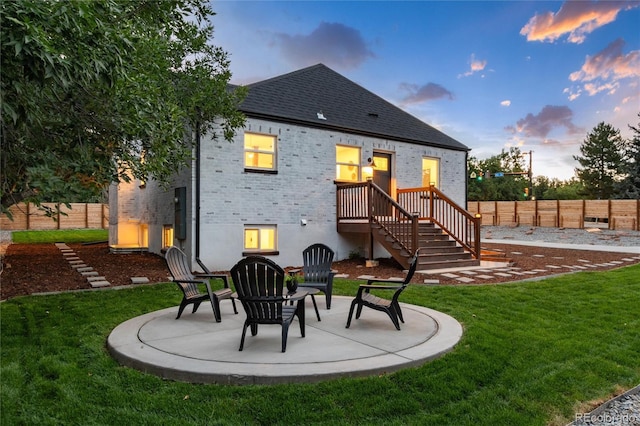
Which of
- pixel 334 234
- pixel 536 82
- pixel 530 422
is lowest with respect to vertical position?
pixel 530 422

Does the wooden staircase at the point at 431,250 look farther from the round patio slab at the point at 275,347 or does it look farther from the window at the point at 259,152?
the round patio slab at the point at 275,347

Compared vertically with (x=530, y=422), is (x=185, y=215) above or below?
above

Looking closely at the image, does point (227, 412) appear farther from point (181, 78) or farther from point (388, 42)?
point (388, 42)

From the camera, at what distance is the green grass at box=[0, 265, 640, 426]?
2.92 meters

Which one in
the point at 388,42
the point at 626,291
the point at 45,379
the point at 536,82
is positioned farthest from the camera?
the point at 536,82

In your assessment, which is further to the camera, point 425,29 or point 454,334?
point 425,29

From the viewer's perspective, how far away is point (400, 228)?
11.0 m

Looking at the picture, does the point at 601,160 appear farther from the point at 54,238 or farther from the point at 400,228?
the point at 54,238

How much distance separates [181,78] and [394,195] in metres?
7.86

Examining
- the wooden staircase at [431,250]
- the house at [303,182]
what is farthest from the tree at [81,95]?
the wooden staircase at [431,250]

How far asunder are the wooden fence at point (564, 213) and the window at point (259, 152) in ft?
80.9

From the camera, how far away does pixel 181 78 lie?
9102 mm

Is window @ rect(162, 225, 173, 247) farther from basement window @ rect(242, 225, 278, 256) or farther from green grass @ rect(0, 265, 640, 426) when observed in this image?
green grass @ rect(0, 265, 640, 426)

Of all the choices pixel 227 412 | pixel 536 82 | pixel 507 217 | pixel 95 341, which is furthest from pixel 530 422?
pixel 507 217
